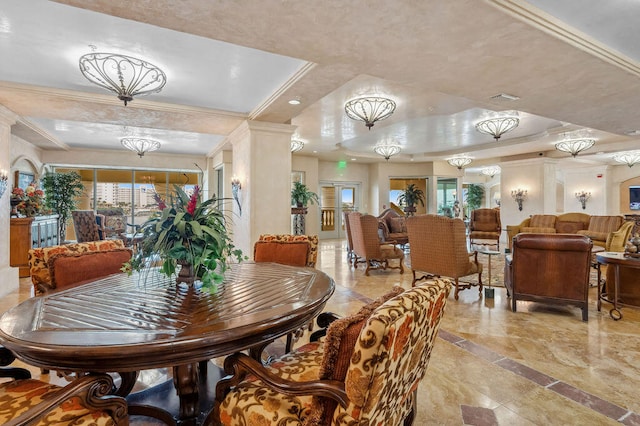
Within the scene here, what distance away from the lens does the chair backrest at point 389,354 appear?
91 centimetres

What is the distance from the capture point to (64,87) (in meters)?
3.93

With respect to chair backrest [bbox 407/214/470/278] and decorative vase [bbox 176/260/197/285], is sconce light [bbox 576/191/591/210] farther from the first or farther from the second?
decorative vase [bbox 176/260/197/285]

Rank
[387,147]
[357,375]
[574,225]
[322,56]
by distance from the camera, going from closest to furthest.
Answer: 1. [357,375]
2. [322,56]
3. [574,225]
4. [387,147]

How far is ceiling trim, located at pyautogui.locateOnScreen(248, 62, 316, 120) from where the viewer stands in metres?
3.29

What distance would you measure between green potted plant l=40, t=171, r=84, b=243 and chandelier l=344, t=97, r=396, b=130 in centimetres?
638

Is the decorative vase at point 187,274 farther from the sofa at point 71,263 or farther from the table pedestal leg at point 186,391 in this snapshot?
the sofa at point 71,263

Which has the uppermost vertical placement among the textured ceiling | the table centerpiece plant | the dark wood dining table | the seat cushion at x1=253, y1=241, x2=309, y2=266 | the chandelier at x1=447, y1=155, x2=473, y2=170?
the chandelier at x1=447, y1=155, x2=473, y2=170

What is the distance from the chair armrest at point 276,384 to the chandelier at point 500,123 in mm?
5931

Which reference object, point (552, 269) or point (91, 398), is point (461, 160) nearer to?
point (552, 269)

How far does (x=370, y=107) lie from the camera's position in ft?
15.1

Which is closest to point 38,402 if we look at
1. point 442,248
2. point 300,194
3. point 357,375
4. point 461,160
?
point 357,375

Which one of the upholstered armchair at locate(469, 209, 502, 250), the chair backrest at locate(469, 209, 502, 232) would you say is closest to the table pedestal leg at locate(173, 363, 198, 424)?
the upholstered armchair at locate(469, 209, 502, 250)

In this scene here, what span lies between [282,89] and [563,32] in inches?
107

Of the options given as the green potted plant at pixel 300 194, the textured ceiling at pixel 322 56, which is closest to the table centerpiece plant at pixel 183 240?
the textured ceiling at pixel 322 56
